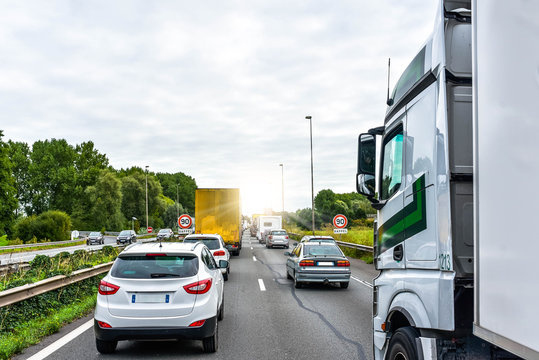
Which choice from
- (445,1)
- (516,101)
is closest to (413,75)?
(445,1)

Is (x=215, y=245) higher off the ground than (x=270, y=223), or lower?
higher

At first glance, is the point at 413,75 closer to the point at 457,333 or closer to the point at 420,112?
the point at 420,112

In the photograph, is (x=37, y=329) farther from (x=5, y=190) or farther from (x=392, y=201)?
(x=5, y=190)

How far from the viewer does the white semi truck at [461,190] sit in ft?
7.89

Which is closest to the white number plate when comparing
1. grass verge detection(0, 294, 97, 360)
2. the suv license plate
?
grass verge detection(0, 294, 97, 360)

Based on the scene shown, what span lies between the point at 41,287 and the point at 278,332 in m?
4.29

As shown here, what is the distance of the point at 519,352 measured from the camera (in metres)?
2.36

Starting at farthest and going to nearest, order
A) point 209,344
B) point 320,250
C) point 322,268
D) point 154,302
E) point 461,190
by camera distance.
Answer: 1. point 320,250
2. point 322,268
3. point 209,344
4. point 154,302
5. point 461,190

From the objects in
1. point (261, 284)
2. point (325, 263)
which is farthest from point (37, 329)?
point (261, 284)

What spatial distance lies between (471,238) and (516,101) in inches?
50.1

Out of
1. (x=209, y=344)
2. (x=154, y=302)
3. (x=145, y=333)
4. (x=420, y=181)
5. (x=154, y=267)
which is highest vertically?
(x=420, y=181)

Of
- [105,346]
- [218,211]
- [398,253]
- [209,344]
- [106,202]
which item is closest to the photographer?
[398,253]

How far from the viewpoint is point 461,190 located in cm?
360

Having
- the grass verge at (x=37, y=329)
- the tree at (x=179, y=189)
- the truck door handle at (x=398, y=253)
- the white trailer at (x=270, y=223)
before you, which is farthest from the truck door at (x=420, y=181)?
the tree at (x=179, y=189)
